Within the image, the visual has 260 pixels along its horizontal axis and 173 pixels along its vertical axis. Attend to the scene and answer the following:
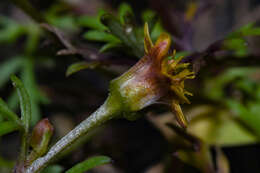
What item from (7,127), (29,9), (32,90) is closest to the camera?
(7,127)

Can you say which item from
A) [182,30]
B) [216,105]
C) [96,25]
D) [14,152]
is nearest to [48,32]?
[96,25]

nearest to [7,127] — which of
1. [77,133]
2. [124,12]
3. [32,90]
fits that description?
[77,133]

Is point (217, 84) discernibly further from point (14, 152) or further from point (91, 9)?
point (14, 152)

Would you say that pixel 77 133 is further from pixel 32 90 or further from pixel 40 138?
pixel 32 90

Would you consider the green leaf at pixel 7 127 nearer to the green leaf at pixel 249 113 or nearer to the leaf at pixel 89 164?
the leaf at pixel 89 164

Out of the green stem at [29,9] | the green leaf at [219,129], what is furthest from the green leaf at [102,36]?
the green leaf at [219,129]

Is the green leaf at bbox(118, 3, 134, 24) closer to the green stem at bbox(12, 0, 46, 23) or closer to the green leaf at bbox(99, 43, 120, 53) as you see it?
the green leaf at bbox(99, 43, 120, 53)
